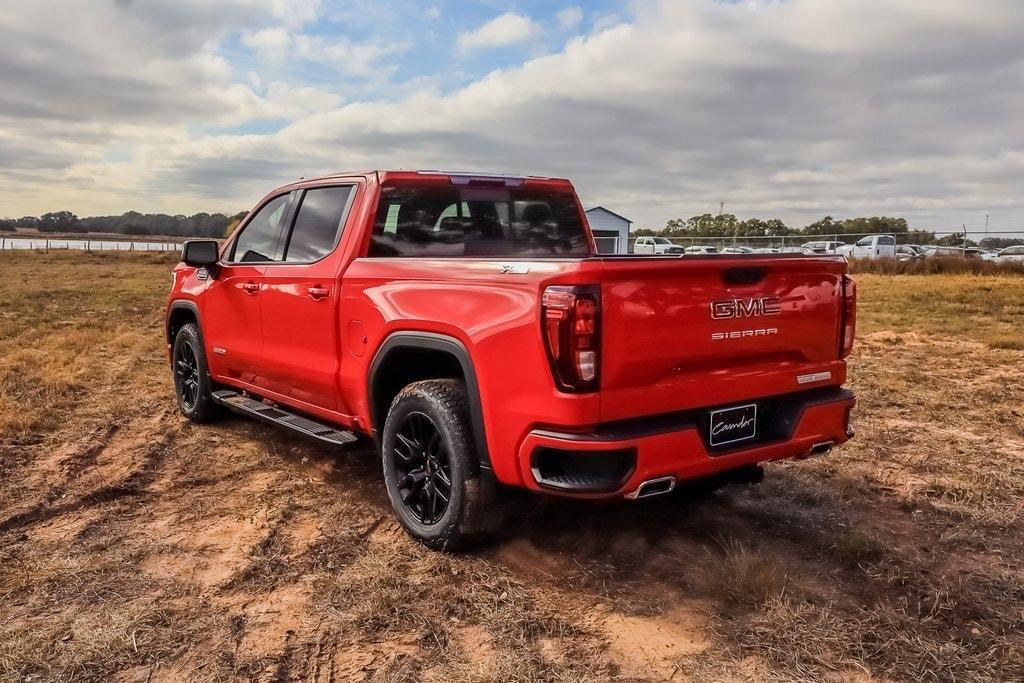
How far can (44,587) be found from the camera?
134 inches

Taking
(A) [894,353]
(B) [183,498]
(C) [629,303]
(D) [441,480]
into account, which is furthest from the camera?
(A) [894,353]

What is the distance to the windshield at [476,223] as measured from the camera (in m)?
4.42

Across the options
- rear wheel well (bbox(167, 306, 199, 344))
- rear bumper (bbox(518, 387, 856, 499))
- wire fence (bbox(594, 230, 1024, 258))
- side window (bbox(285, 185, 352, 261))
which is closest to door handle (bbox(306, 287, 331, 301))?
side window (bbox(285, 185, 352, 261))

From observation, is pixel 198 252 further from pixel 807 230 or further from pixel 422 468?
pixel 807 230

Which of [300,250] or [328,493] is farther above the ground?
[300,250]

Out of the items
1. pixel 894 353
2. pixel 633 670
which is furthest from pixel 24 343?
pixel 894 353

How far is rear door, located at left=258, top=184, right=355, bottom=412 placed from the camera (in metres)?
4.37

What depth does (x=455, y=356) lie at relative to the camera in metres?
3.51

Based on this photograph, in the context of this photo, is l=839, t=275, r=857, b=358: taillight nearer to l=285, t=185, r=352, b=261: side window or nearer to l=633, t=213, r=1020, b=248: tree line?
l=285, t=185, r=352, b=261: side window

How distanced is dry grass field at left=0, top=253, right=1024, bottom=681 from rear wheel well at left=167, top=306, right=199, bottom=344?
842 mm

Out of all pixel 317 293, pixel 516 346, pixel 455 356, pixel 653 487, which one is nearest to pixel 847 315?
pixel 653 487

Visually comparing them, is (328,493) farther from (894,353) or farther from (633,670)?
(894,353)

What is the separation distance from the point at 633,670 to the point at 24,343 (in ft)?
33.1

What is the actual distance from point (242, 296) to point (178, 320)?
5.15 feet
